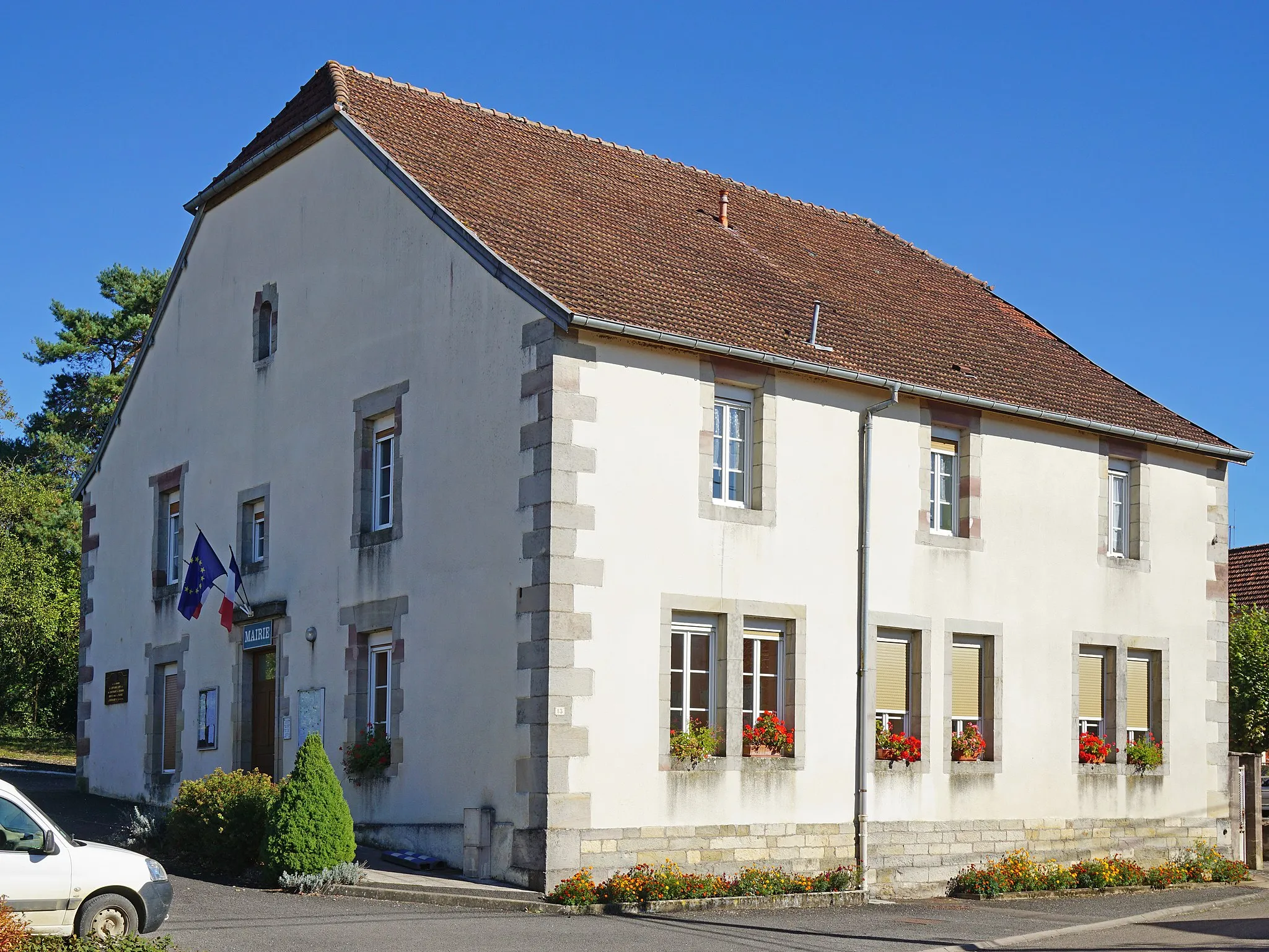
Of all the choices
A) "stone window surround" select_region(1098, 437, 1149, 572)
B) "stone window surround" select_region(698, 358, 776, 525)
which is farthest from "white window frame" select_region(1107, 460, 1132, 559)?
"stone window surround" select_region(698, 358, 776, 525)

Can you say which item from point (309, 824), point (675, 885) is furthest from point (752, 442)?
point (309, 824)

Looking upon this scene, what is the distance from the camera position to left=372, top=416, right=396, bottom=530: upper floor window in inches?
733

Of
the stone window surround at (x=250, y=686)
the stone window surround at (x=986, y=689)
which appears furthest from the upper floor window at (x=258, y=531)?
the stone window surround at (x=986, y=689)

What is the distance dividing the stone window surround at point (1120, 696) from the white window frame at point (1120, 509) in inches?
47.0

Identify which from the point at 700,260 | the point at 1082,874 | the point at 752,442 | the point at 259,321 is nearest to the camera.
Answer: the point at 752,442

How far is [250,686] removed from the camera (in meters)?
20.7

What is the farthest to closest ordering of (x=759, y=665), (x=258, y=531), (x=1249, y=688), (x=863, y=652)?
1. (x=1249, y=688)
2. (x=258, y=531)
3. (x=863, y=652)
4. (x=759, y=665)

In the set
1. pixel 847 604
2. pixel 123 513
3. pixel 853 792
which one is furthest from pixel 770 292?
pixel 123 513

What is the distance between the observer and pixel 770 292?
64.2ft

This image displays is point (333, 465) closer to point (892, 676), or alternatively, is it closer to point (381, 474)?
point (381, 474)

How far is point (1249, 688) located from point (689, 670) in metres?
13.7

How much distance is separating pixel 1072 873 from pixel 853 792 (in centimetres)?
353

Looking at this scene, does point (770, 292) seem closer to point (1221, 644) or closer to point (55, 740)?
point (1221, 644)

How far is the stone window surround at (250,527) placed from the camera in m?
20.5
